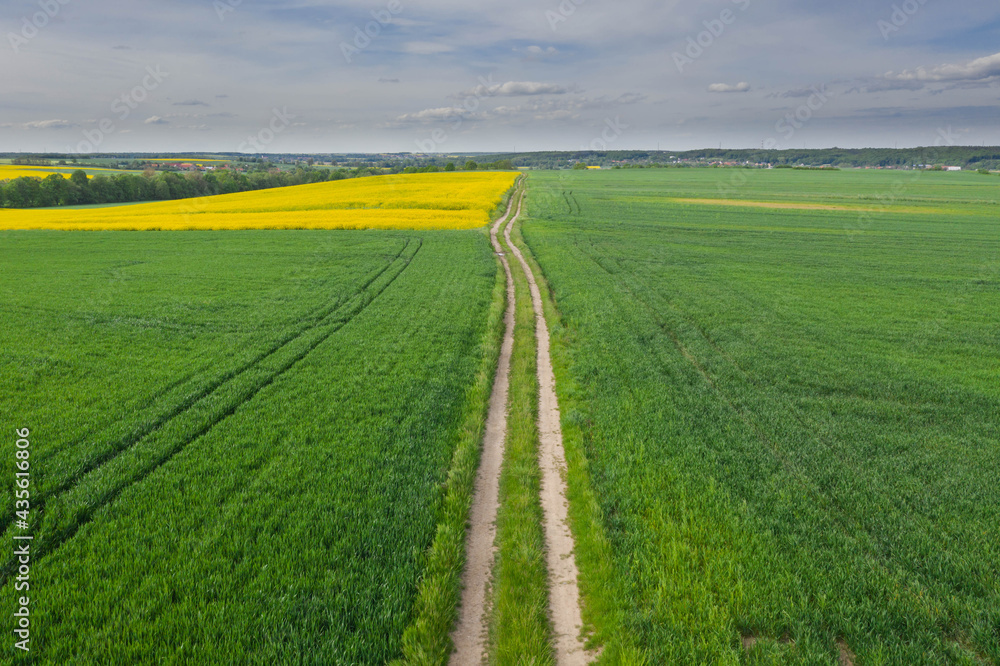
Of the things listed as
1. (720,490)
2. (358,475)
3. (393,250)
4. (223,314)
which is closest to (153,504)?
(358,475)

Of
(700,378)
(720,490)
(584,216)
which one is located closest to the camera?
(720,490)

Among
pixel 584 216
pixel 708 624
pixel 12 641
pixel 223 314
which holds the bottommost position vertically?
pixel 708 624

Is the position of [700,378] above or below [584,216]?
below

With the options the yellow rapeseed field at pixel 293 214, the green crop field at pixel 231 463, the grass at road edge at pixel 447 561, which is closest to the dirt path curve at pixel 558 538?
the grass at road edge at pixel 447 561

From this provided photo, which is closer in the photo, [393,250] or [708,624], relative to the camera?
[708,624]

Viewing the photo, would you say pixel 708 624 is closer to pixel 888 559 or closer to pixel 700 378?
pixel 888 559

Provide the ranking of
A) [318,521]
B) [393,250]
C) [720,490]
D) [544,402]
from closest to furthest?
[318,521] → [720,490] → [544,402] → [393,250]
